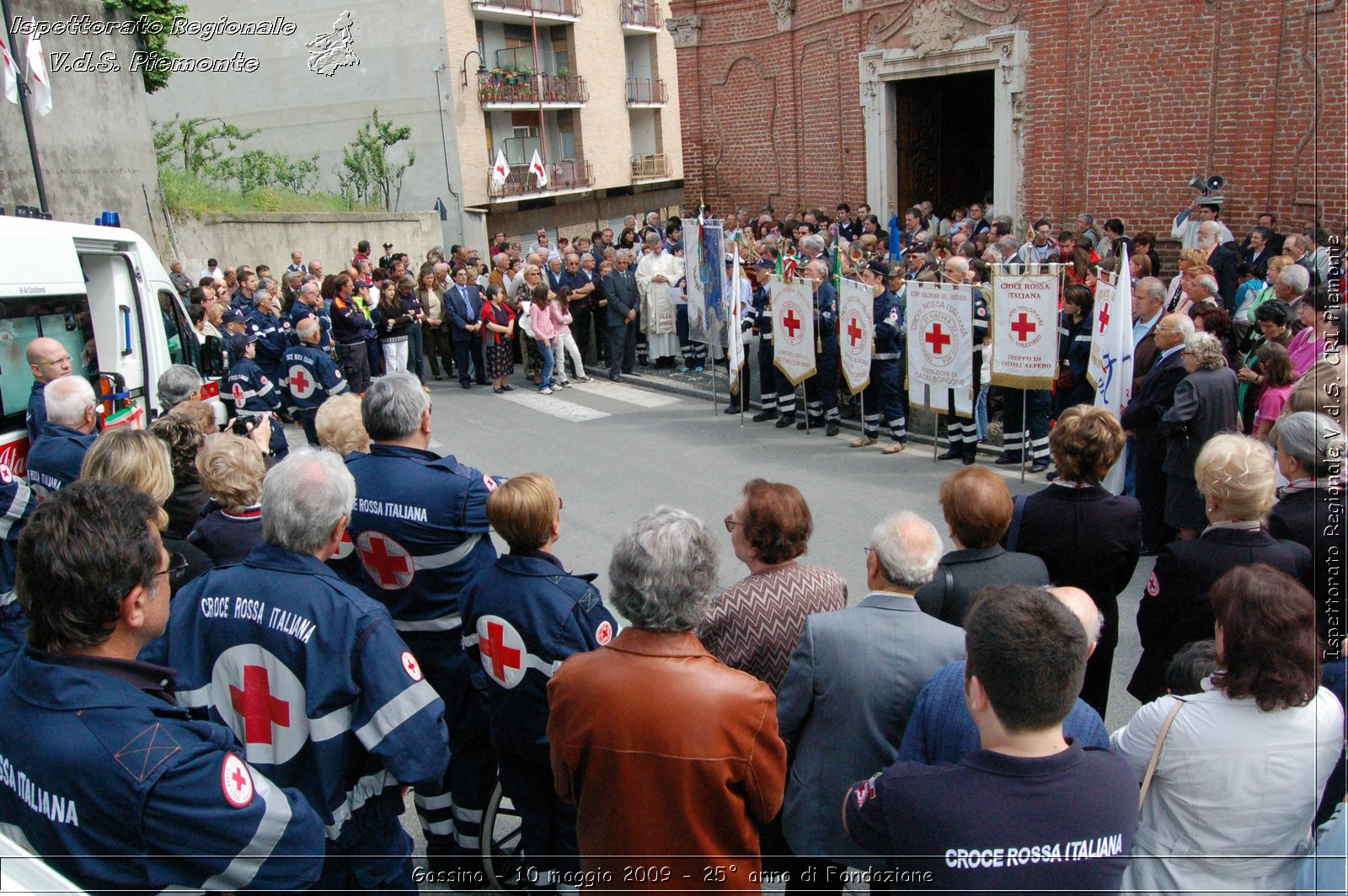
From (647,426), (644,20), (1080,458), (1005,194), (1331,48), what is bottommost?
(647,426)

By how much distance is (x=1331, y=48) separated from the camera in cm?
1273

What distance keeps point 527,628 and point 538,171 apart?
28904 mm

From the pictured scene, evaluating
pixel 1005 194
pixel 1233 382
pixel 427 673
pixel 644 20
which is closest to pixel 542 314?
pixel 1005 194

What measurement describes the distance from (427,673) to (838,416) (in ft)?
25.8

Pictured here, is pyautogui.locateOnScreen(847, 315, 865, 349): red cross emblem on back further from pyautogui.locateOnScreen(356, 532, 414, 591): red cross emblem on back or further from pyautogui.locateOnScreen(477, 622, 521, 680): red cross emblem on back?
pyautogui.locateOnScreen(477, 622, 521, 680): red cross emblem on back

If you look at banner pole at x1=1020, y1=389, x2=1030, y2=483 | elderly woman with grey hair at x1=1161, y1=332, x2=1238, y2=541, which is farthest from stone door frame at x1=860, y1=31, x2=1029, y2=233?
elderly woman with grey hair at x1=1161, y1=332, x2=1238, y2=541

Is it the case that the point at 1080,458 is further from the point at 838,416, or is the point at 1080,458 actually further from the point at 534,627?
the point at 838,416

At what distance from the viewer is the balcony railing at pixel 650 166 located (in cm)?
4081

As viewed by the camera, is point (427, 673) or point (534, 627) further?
point (427, 673)

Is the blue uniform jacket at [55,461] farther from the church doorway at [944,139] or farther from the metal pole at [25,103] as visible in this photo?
the church doorway at [944,139]

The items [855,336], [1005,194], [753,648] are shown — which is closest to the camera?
[753,648]

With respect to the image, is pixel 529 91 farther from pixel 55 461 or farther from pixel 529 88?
pixel 55 461

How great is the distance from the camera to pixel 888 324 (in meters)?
10.3

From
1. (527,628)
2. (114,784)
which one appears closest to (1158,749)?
(527,628)
